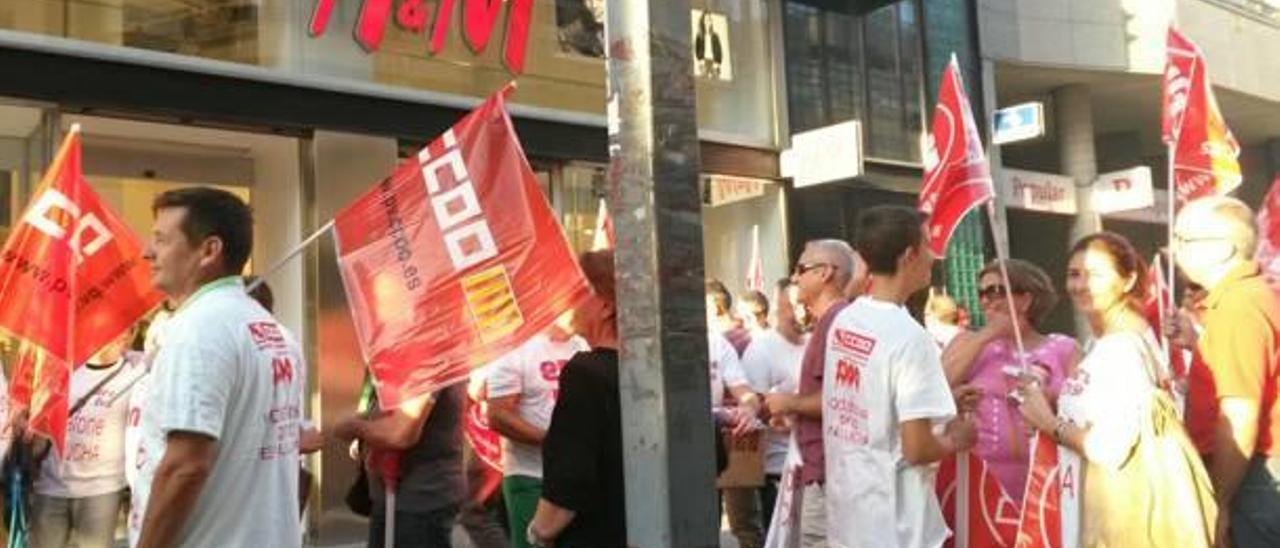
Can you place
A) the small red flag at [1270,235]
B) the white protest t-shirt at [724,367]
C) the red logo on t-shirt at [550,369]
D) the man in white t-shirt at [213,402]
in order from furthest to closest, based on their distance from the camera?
the white protest t-shirt at [724,367] → the small red flag at [1270,235] → the red logo on t-shirt at [550,369] → the man in white t-shirt at [213,402]

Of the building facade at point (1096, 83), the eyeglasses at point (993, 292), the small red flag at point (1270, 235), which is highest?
the building facade at point (1096, 83)

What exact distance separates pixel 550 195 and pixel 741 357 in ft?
13.4

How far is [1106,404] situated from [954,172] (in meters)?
2.00

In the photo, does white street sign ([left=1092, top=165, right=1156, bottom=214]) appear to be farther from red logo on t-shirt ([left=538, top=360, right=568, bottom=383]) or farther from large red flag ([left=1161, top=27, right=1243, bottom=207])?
red logo on t-shirt ([left=538, top=360, right=568, bottom=383])

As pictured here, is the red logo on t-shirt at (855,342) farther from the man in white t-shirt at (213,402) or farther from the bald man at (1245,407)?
the man in white t-shirt at (213,402)

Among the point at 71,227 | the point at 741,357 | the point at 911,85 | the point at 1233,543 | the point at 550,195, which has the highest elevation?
the point at 911,85

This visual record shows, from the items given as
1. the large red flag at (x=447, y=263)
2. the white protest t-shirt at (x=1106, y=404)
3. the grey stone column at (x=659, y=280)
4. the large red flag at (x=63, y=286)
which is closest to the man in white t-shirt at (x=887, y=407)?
the white protest t-shirt at (x=1106, y=404)

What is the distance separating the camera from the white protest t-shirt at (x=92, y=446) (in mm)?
6359

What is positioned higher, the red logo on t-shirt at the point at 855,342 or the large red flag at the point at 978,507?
the red logo on t-shirt at the point at 855,342

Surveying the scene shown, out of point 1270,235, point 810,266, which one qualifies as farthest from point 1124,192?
point 810,266

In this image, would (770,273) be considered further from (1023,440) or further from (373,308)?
(373,308)

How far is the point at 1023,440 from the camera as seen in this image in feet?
17.2

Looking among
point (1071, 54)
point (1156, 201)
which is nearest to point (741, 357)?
point (1071, 54)

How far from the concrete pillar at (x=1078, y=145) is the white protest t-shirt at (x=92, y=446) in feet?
47.1
